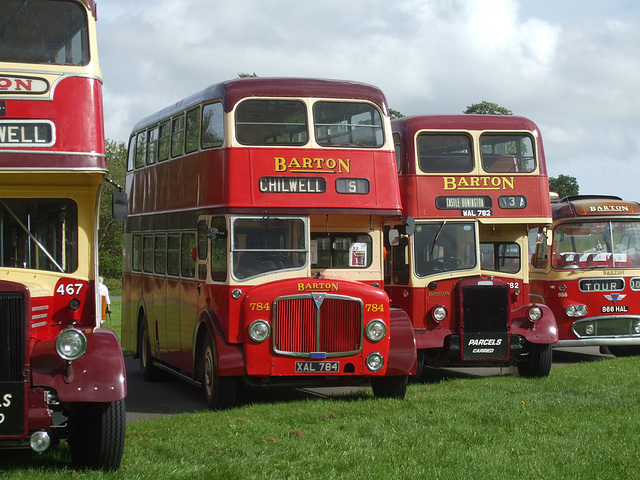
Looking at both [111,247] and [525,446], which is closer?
[525,446]

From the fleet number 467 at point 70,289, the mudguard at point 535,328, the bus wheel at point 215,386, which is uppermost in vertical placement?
the fleet number 467 at point 70,289

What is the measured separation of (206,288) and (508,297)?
4778mm

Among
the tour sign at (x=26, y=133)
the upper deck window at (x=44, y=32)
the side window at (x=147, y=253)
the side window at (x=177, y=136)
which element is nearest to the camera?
the tour sign at (x=26, y=133)

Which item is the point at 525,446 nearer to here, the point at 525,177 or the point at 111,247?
the point at 525,177

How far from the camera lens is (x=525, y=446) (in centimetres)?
959

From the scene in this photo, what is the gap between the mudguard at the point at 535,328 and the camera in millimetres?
15453

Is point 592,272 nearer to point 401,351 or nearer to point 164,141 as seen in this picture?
point 401,351

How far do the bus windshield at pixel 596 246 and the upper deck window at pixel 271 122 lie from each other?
7.78 metres

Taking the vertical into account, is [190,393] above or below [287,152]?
below

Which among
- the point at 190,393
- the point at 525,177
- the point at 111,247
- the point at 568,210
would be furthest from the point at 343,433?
the point at 111,247

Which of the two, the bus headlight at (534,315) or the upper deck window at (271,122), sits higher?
the upper deck window at (271,122)

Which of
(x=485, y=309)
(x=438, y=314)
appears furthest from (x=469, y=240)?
(x=438, y=314)

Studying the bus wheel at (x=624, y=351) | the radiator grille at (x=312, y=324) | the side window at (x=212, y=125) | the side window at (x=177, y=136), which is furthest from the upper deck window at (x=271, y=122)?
the bus wheel at (x=624, y=351)

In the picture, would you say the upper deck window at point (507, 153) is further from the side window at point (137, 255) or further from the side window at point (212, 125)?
the side window at point (137, 255)
